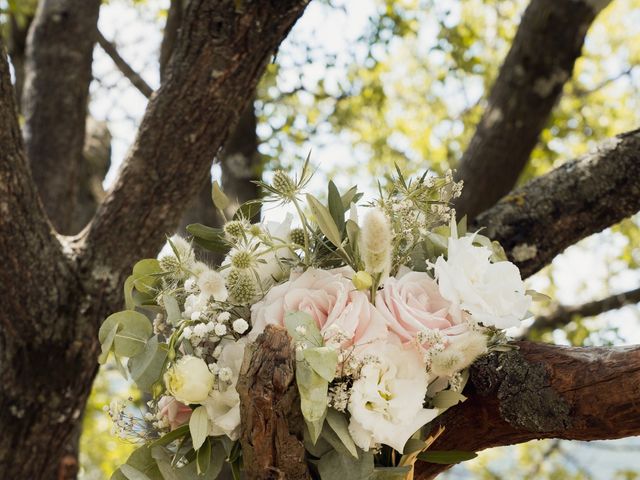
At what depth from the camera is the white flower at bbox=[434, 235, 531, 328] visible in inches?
49.3

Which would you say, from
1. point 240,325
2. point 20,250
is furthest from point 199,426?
point 20,250

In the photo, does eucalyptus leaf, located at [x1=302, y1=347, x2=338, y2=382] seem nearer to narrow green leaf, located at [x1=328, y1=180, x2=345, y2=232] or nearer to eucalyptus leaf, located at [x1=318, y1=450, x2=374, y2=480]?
eucalyptus leaf, located at [x1=318, y1=450, x2=374, y2=480]

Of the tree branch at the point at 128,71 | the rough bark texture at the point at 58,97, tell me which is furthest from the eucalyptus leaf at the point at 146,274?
the tree branch at the point at 128,71

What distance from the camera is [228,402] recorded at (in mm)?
1257

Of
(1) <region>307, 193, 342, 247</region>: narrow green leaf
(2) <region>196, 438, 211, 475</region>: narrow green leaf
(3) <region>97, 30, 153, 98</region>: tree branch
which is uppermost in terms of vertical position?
(3) <region>97, 30, 153, 98</region>: tree branch

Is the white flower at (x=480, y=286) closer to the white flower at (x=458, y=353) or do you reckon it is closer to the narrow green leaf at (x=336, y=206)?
the white flower at (x=458, y=353)

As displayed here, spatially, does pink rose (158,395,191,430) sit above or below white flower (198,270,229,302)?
below

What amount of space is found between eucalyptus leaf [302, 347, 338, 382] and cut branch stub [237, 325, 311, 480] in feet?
0.10

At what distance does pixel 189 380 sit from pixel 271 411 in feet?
0.49

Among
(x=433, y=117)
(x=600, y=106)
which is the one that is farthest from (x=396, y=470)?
(x=433, y=117)

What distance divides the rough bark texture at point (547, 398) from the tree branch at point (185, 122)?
48.2 inches

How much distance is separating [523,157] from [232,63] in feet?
5.13

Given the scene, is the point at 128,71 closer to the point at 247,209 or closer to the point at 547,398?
the point at 247,209

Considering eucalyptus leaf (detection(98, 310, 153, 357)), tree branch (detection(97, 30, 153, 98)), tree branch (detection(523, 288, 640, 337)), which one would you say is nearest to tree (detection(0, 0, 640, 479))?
eucalyptus leaf (detection(98, 310, 153, 357))
